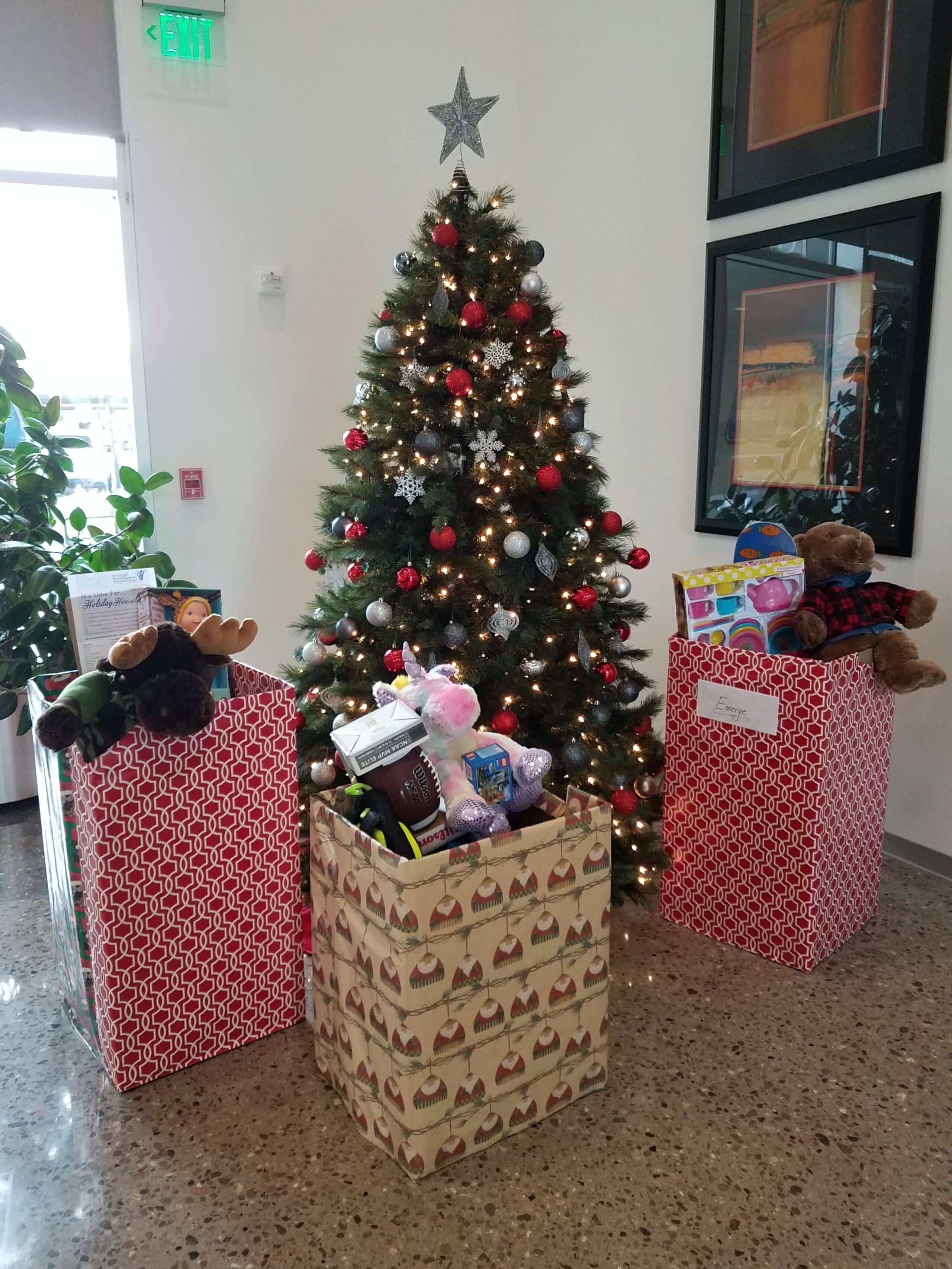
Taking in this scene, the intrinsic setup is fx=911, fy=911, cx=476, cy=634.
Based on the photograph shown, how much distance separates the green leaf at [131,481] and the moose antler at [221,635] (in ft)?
4.66

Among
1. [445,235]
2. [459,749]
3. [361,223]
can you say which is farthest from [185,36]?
[459,749]

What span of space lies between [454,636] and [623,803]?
0.57 m

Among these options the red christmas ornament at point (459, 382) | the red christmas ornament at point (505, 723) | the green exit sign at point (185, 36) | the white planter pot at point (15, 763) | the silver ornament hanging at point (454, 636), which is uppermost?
the green exit sign at point (185, 36)

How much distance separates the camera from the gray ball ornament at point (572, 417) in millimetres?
2068

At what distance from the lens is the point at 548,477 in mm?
1972

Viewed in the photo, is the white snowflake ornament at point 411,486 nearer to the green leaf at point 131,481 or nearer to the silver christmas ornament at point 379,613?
the silver christmas ornament at point 379,613

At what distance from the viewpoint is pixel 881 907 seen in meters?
2.17

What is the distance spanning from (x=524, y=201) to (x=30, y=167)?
1.76 metres

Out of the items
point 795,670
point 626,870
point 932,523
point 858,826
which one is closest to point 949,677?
point 932,523

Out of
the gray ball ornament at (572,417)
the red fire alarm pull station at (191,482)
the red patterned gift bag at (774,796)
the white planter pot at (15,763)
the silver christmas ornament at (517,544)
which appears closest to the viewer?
the red patterned gift bag at (774,796)

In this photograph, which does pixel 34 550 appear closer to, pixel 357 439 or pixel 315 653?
pixel 315 653

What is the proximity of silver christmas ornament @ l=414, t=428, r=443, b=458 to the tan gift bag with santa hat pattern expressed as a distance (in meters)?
0.82

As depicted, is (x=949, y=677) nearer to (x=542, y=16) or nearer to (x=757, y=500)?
(x=757, y=500)

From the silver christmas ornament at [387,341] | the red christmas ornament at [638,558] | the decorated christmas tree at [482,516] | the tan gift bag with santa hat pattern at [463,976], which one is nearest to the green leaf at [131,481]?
the decorated christmas tree at [482,516]
